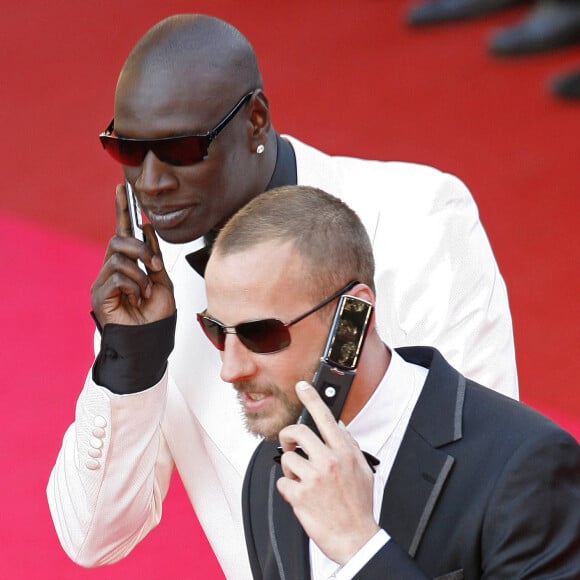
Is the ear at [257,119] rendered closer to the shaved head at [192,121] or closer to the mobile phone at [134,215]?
the shaved head at [192,121]

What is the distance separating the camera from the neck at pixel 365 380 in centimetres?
234

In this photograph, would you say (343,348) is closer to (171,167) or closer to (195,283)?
(171,167)

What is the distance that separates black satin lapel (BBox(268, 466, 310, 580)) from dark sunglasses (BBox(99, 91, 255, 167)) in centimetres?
68

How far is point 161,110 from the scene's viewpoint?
9.21 feet

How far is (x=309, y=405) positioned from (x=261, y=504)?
49 cm

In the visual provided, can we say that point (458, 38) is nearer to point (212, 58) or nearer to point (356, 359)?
point (212, 58)

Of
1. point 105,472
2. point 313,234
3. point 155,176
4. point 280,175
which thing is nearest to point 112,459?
point 105,472

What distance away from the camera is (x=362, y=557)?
6.70 feet

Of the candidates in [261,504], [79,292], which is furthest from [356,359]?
[79,292]

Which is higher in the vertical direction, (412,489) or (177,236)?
(177,236)

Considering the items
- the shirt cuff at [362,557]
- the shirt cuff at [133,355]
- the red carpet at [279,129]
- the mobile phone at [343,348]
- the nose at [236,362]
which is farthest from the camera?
the red carpet at [279,129]

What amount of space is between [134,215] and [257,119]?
331 millimetres

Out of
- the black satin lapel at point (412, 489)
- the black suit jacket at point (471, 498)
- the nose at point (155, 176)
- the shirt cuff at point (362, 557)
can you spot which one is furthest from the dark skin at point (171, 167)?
the shirt cuff at point (362, 557)

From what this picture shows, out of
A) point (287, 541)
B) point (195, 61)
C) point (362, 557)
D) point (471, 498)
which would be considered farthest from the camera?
point (195, 61)
